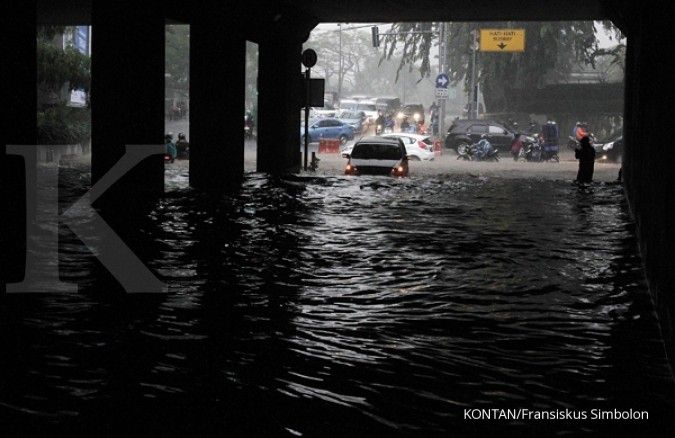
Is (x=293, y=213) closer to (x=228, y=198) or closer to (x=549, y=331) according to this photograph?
(x=228, y=198)

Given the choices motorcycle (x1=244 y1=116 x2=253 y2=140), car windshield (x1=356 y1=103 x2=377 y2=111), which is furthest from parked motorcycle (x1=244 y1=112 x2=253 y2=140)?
car windshield (x1=356 y1=103 x2=377 y2=111)

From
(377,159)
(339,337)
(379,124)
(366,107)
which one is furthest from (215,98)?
(366,107)

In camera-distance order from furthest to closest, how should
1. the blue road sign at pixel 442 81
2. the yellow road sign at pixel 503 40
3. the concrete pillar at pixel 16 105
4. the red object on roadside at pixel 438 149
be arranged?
the yellow road sign at pixel 503 40, the blue road sign at pixel 442 81, the red object on roadside at pixel 438 149, the concrete pillar at pixel 16 105

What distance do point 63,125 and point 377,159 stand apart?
47.5 ft

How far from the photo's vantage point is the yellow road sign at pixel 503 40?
173 feet

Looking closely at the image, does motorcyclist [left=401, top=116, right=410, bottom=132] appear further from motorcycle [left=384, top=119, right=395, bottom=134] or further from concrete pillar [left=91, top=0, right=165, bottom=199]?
concrete pillar [left=91, top=0, right=165, bottom=199]

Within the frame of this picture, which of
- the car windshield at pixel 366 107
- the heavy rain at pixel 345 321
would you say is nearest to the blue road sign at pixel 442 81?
the car windshield at pixel 366 107

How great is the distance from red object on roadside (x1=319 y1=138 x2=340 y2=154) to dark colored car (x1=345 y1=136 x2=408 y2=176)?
17.8m

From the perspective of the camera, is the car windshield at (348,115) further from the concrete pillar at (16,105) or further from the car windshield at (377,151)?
the concrete pillar at (16,105)

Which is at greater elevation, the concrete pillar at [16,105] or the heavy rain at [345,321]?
the concrete pillar at [16,105]

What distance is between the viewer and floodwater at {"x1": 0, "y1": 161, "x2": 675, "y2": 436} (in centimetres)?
613

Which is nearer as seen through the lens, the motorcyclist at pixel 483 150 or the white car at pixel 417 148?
the white car at pixel 417 148

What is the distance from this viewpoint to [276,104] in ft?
100

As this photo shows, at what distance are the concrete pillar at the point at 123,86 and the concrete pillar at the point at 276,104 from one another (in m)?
9.86
